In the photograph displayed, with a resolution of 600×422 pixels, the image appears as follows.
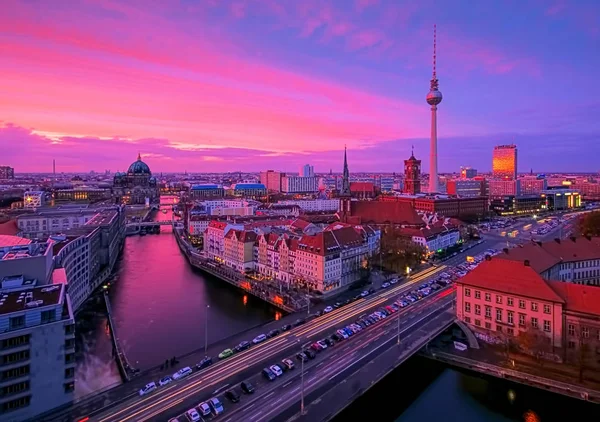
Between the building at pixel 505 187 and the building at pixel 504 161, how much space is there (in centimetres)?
3333

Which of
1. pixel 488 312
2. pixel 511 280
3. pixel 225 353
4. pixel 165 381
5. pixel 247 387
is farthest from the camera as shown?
pixel 488 312

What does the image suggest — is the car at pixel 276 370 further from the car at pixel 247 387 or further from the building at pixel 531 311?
the building at pixel 531 311

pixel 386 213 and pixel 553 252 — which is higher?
pixel 386 213

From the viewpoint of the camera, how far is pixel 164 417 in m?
12.2

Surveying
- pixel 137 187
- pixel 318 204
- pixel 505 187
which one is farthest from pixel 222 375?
pixel 505 187

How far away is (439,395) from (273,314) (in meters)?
10.9

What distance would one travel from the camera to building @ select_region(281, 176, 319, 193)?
11544cm

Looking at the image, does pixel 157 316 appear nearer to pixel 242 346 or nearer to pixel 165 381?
pixel 242 346

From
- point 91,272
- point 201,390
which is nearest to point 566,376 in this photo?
point 201,390

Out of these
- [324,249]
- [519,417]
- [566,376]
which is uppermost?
[324,249]

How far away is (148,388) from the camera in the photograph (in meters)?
13.8

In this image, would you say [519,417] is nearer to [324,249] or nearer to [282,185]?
[324,249]

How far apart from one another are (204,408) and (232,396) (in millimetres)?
1006

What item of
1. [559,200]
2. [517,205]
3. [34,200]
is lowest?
[517,205]
